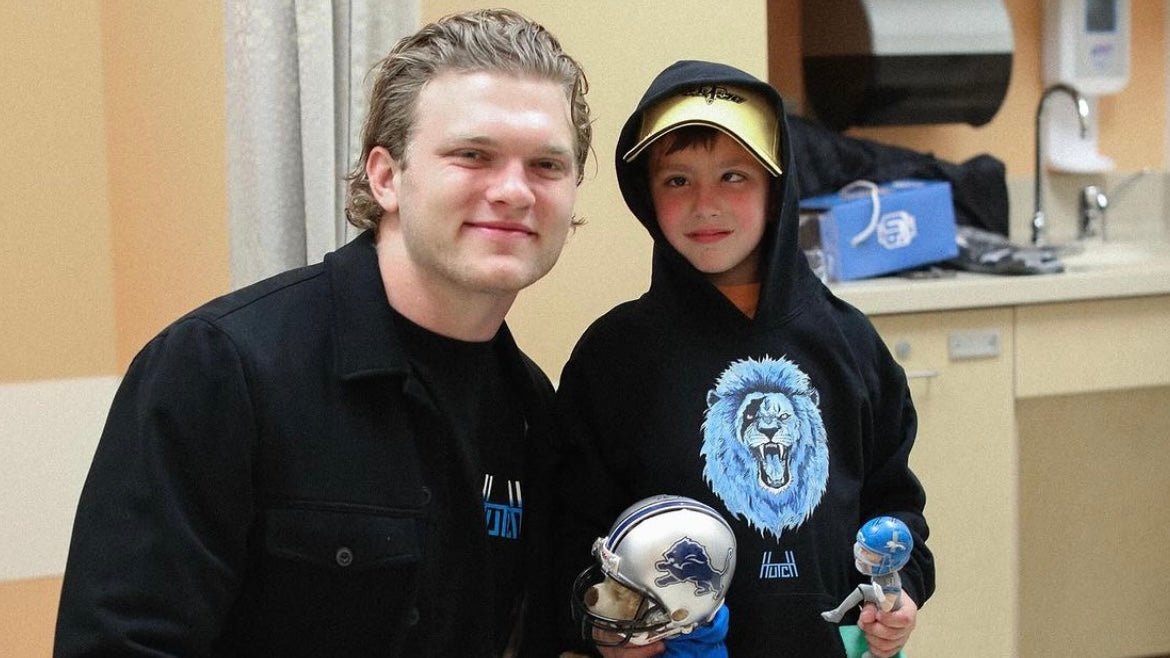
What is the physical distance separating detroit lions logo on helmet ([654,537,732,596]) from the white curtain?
2.16 ft

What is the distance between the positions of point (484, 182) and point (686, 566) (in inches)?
17.0

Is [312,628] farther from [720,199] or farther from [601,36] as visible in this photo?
[601,36]

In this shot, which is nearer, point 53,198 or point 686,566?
point 686,566

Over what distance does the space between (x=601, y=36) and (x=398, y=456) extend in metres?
1.00

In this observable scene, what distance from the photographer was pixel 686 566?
4.63 feet

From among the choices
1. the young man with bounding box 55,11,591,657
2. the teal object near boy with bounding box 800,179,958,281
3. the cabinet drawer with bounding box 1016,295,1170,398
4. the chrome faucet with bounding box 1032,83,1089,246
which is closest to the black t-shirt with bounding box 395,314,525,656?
the young man with bounding box 55,11,591,657

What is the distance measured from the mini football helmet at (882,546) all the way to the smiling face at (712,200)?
0.38 m

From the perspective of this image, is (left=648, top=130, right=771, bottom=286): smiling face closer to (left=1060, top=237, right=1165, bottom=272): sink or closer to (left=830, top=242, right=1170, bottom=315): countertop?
(left=830, top=242, right=1170, bottom=315): countertop

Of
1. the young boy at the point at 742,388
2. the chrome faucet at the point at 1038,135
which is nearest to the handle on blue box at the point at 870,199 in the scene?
A: the chrome faucet at the point at 1038,135

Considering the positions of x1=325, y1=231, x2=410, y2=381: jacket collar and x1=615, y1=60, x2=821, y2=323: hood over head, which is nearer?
x1=325, y1=231, x2=410, y2=381: jacket collar

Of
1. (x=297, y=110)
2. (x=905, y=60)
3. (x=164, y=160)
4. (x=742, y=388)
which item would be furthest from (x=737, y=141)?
(x=905, y=60)

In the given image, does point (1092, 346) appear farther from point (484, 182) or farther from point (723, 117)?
point (484, 182)

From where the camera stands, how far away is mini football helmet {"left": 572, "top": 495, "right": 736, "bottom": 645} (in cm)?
141

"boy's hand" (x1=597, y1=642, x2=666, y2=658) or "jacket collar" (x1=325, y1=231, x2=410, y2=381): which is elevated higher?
"jacket collar" (x1=325, y1=231, x2=410, y2=381)
